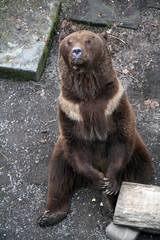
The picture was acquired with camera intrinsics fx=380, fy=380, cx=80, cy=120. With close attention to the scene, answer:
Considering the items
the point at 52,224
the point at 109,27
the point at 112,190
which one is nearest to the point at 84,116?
the point at 112,190

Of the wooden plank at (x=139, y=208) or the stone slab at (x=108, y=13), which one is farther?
the stone slab at (x=108, y=13)

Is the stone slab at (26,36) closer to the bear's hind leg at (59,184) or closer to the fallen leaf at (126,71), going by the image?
the fallen leaf at (126,71)

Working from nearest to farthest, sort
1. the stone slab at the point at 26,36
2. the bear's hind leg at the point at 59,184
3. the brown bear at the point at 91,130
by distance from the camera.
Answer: the brown bear at the point at 91,130, the bear's hind leg at the point at 59,184, the stone slab at the point at 26,36

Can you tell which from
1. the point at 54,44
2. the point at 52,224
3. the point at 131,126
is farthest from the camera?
the point at 54,44

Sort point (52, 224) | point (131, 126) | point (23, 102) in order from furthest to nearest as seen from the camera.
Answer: point (23, 102) < point (52, 224) < point (131, 126)

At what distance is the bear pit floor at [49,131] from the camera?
4.60 m

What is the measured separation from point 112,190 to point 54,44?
11.1 ft

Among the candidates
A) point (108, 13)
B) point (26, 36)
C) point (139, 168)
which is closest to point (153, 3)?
point (108, 13)

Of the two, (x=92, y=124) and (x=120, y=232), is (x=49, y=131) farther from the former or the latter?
(x=120, y=232)

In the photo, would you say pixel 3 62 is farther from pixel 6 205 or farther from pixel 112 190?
pixel 112 190

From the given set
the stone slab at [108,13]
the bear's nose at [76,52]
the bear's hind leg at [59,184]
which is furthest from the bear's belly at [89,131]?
the stone slab at [108,13]

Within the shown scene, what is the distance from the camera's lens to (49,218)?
14.8ft

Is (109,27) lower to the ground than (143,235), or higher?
higher

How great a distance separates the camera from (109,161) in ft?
14.7
